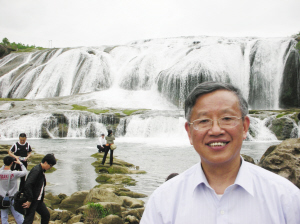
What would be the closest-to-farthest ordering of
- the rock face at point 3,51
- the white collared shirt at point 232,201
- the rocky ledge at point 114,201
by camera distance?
the white collared shirt at point 232,201, the rocky ledge at point 114,201, the rock face at point 3,51

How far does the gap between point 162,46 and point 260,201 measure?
4924cm

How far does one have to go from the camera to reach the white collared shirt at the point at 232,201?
1592 millimetres

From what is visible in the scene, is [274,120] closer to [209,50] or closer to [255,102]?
[255,102]

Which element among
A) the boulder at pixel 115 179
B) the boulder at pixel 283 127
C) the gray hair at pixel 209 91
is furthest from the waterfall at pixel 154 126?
the gray hair at pixel 209 91

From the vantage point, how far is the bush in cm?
565

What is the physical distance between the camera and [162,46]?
49500 millimetres

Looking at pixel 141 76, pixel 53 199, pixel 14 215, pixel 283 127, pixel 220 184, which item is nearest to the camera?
pixel 220 184

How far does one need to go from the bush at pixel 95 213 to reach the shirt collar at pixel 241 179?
171 inches

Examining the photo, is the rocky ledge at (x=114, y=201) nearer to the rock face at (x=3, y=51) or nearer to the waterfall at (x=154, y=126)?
the waterfall at (x=154, y=126)

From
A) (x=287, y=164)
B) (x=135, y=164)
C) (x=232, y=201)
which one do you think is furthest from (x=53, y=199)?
(x=232, y=201)

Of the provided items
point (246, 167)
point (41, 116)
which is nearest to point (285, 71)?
point (41, 116)

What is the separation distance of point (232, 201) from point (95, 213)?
184 inches

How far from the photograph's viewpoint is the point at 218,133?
5.98 ft

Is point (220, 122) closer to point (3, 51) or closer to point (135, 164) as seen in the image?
point (135, 164)
